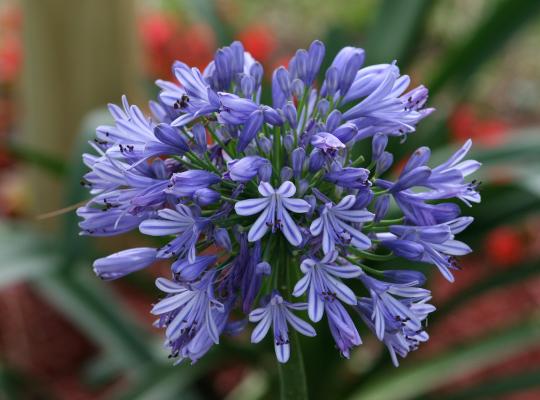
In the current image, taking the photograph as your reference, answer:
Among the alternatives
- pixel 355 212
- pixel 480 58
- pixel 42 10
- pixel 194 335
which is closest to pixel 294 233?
pixel 355 212

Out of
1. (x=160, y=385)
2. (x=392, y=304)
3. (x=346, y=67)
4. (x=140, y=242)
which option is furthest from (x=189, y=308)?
(x=140, y=242)

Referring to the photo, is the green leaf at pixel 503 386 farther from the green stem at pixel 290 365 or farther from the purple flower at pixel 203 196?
the purple flower at pixel 203 196

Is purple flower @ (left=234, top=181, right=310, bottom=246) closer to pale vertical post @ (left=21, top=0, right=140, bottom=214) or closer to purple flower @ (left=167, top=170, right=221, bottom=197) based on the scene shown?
purple flower @ (left=167, top=170, right=221, bottom=197)

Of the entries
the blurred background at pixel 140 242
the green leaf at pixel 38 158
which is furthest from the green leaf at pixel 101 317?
the green leaf at pixel 38 158

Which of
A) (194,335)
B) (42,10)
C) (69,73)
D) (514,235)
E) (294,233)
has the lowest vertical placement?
(514,235)

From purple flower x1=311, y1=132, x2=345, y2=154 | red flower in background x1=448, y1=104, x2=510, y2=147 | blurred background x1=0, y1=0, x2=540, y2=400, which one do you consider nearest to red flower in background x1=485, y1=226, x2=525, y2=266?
blurred background x1=0, y1=0, x2=540, y2=400

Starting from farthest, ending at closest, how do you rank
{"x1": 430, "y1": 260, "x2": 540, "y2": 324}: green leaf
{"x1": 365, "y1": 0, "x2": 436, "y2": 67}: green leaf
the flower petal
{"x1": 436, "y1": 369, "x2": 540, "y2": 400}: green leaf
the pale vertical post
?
the pale vertical post
{"x1": 365, "y1": 0, "x2": 436, "y2": 67}: green leaf
{"x1": 430, "y1": 260, "x2": 540, "y2": 324}: green leaf
{"x1": 436, "y1": 369, "x2": 540, "y2": 400}: green leaf
the flower petal

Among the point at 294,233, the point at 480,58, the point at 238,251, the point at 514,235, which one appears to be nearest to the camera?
the point at 294,233

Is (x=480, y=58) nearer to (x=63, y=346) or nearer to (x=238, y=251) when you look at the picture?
(x=238, y=251)
